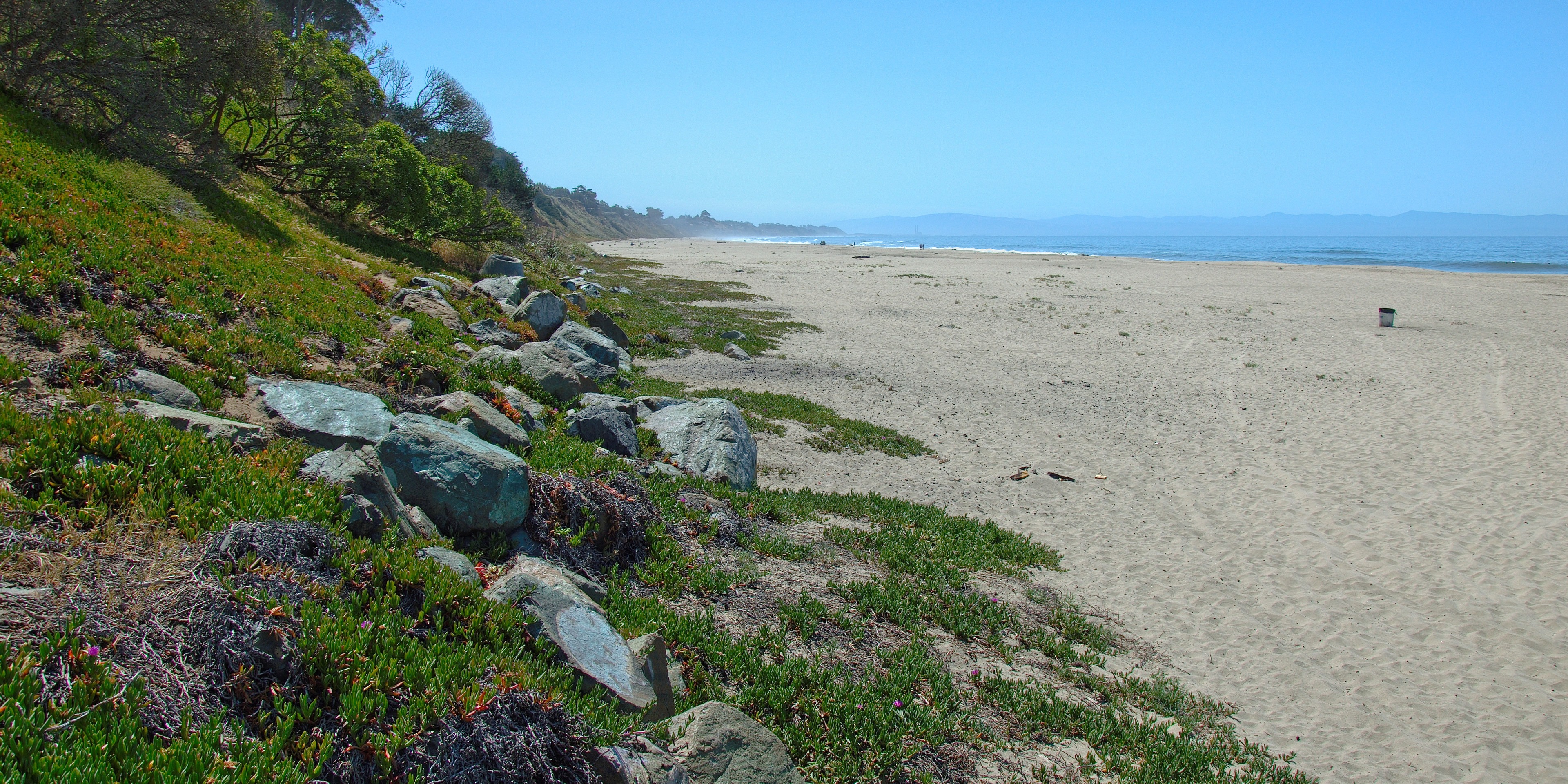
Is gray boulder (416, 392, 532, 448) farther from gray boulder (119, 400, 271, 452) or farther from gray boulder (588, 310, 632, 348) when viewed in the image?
gray boulder (588, 310, 632, 348)

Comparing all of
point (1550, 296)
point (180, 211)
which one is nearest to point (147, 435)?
point (180, 211)

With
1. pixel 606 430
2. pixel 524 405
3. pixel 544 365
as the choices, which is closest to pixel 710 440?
pixel 606 430

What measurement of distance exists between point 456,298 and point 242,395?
9677 millimetres

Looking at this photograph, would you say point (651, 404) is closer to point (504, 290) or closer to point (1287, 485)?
point (504, 290)

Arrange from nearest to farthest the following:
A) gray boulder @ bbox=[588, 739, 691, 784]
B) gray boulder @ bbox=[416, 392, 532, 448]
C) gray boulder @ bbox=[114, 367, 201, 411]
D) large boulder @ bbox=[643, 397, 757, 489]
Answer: gray boulder @ bbox=[588, 739, 691, 784], gray boulder @ bbox=[114, 367, 201, 411], gray boulder @ bbox=[416, 392, 532, 448], large boulder @ bbox=[643, 397, 757, 489]

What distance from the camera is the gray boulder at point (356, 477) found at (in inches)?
214

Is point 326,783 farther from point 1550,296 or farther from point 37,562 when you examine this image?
point 1550,296

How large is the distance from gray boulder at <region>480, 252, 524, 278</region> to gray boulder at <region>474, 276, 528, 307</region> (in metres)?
2.80

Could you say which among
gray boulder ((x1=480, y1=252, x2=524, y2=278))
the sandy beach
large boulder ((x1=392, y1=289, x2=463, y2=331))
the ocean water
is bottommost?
the sandy beach

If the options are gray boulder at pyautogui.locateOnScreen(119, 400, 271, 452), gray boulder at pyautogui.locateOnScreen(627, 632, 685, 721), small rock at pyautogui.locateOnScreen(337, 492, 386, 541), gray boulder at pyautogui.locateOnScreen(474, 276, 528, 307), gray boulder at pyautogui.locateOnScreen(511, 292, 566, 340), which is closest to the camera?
gray boulder at pyautogui.locateOnScreen(627, 632, 685, 721)

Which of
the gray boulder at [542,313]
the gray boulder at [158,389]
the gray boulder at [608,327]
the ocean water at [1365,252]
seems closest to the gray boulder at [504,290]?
the gray boulder at [542,313]

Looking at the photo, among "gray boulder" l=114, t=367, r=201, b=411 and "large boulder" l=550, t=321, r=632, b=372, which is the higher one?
"gray boulder" l=114, t=367, r=201, b=411

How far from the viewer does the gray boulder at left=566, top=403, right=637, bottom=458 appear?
10156 mm

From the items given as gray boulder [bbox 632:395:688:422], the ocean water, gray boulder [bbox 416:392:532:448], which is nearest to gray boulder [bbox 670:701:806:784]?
gray boulder [bbox 416:392:532:448]
